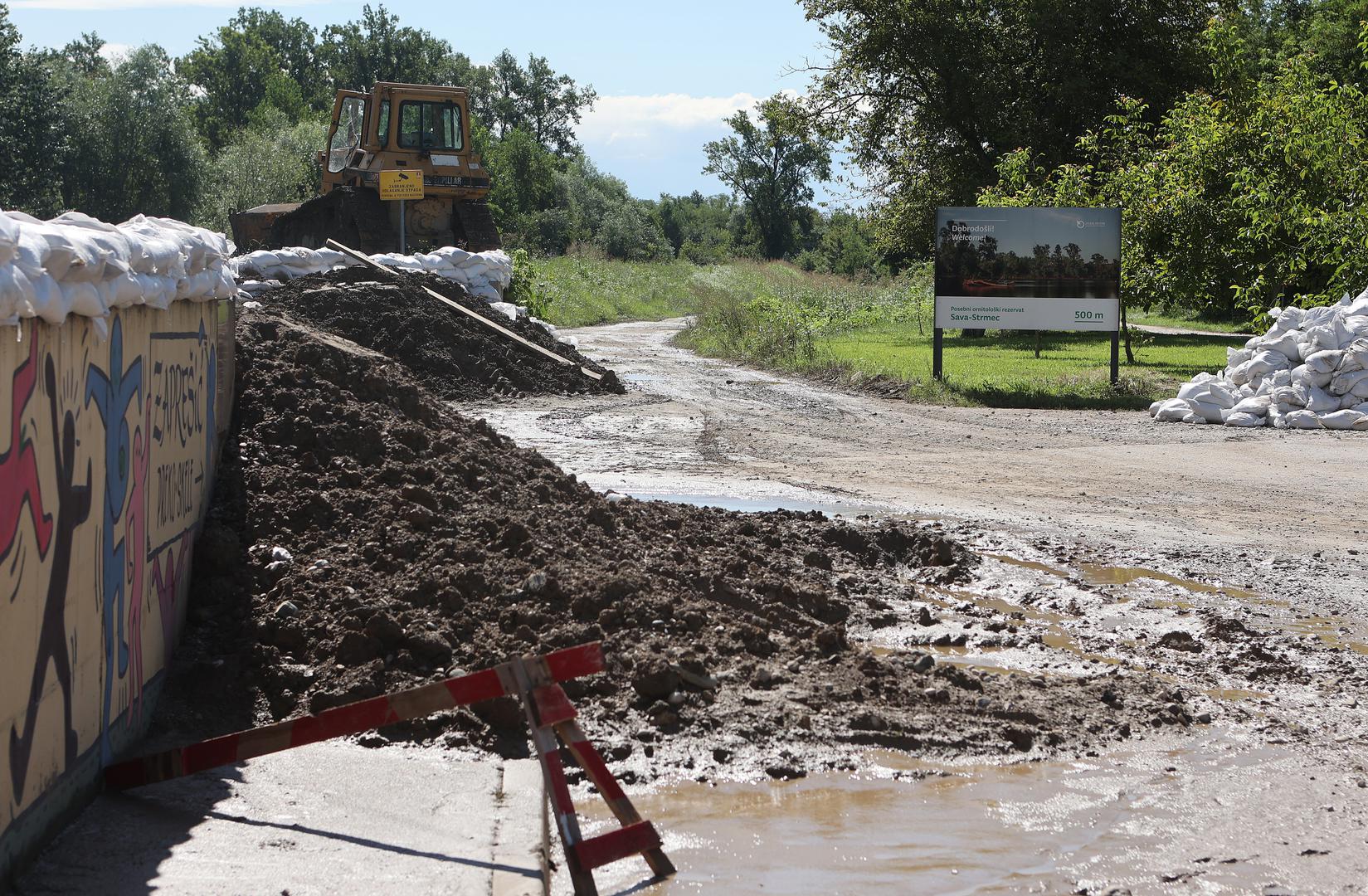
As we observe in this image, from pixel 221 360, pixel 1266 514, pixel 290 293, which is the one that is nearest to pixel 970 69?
pixel 290 293

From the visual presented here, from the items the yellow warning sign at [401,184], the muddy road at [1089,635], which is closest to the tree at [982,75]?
the yellow warning sign at [401,184]

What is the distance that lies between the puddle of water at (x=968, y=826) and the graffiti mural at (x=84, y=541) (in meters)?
1.63

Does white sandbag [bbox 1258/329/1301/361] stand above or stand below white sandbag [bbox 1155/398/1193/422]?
above

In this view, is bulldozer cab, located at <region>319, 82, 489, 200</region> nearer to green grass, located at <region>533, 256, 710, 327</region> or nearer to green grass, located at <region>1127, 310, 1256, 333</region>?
green grass, located at <region>533, 256, 710, 327</region>

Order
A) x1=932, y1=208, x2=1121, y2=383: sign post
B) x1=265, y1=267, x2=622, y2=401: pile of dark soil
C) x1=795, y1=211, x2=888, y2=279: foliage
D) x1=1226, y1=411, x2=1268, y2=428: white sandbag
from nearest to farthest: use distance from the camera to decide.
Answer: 1. x1=1226, y1=411, x2=1268, y2=428: white sandbag
2. x1=265, y1=267, x2=622, y2=401: pile of dark soil
3. x1=932, y1=208, x2=1121, y2=383: sign post
4. x1=795, y1=211, x2=888, y2=279: foliage

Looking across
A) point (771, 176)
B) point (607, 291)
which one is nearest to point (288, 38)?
point (771, 176)

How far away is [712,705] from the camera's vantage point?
5.71 meters

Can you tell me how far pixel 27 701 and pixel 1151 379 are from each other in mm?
18642

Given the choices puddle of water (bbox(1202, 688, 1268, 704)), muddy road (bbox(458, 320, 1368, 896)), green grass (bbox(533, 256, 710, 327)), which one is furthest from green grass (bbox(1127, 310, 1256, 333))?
puddle of water (bbox(1202, 688, 1268, 704))

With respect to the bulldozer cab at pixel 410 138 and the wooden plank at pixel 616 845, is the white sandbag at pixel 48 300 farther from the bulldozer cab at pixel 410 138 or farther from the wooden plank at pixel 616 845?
the bulldozer cab at pixel 410 138

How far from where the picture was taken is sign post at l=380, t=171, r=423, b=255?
2561 cm

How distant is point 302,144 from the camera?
64.6 meters

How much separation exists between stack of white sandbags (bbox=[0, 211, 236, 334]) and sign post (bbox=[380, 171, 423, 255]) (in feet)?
65.4

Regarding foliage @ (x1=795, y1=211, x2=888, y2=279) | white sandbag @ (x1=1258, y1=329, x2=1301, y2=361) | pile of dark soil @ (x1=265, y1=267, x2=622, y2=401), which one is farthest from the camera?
foliage @ (x1=795, y1=211, x2=888, y2=279)
